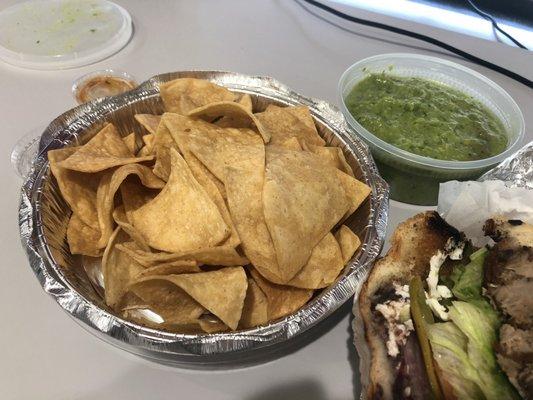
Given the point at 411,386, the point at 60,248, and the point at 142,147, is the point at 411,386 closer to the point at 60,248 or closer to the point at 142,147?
the point at 60,248

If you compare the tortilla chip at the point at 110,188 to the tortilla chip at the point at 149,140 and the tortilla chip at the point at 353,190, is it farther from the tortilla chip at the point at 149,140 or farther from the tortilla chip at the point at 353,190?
the tortilla chip at the point at 353,190

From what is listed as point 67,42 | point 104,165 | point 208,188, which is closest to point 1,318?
point 104,165

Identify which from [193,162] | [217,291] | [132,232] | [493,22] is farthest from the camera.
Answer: [493,22]

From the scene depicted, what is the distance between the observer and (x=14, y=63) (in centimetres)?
193

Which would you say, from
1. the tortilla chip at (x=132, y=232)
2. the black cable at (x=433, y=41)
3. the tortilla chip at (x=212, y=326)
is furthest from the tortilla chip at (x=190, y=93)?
the black cable at (x=433, y=41)

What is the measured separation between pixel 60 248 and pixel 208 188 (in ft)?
1.32

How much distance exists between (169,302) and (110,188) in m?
0.31

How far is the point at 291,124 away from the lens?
149 centimetres

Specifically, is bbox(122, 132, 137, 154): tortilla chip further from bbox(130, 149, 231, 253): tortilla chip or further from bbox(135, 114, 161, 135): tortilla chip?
bbox(130, 149, 231, 253): tortilla chip

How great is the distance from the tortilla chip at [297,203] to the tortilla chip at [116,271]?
1.15 feet

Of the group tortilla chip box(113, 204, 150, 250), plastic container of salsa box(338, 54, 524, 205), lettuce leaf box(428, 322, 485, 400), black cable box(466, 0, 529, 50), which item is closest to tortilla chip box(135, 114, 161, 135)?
tortilla chip box(113, 204, 150, 250)

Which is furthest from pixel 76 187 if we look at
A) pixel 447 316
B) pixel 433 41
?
pixel 433 41

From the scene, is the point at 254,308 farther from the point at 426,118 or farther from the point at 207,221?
the point at 426,118

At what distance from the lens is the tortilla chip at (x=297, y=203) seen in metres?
1.16
